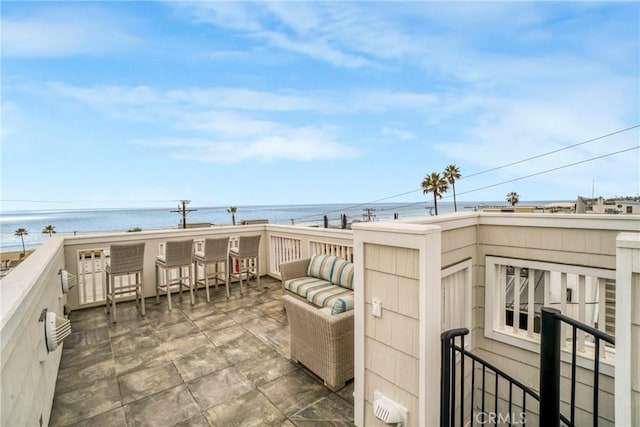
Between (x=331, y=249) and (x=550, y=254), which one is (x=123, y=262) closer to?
(x=331, y=249)

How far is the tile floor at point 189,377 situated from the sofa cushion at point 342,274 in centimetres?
91

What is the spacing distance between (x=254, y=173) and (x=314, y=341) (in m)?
36.9

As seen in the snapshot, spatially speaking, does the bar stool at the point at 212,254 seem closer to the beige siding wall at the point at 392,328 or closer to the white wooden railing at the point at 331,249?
the white wooden railing at the point at 331,249

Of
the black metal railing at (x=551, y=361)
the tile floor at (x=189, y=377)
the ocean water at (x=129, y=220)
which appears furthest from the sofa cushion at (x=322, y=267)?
the ocean water at (x=129, y=220)

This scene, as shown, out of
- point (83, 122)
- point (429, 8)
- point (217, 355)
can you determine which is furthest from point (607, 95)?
point (83, 122)

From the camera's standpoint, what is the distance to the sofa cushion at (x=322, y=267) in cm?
400

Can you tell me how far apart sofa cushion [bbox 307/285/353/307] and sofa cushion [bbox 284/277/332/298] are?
0.09 meters

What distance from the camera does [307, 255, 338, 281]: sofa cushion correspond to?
400 centimetres

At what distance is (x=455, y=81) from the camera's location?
13.2 m

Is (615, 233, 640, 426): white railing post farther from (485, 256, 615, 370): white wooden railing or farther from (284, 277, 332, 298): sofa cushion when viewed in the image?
(284, 277, 332, 298): sofa cushion

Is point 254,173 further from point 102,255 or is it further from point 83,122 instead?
point 102,255

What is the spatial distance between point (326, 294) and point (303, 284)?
517 mm

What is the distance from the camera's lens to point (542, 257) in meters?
2.83

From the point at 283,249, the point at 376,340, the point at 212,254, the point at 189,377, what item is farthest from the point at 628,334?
the point at 283,249
